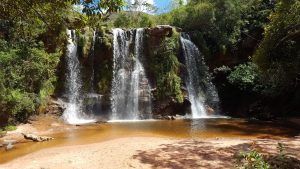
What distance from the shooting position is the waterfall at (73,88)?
2303 centimetres

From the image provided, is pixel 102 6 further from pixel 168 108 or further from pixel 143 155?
pixel 168 108

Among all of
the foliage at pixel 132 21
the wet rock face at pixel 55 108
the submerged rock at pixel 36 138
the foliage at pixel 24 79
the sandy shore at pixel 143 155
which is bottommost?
the sandy shore at pixel 143 155

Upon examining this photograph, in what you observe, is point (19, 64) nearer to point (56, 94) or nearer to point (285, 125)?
point (56, 94)

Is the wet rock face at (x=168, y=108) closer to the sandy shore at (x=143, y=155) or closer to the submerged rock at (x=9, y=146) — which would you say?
the sandy shore at (x=143, y=155)

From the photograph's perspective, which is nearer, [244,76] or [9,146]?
[9,146]

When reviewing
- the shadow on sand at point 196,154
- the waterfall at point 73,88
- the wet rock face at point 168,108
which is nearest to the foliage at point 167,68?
the wet rock face at point 168,108

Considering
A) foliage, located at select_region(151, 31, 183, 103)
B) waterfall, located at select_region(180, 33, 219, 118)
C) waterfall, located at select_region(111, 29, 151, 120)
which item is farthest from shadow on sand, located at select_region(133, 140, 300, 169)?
waterfall, located at select_region(180, 33, 219, 118)

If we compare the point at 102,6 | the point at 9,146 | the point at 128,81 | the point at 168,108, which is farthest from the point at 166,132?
the point at 102,6

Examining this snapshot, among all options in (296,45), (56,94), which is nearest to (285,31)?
(296,45)

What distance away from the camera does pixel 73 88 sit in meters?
24.1

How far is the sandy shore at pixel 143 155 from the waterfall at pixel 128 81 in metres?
11.0

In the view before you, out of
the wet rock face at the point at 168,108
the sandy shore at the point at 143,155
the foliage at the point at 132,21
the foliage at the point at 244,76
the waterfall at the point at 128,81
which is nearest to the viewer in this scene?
the sandy shore at the point at 143,155

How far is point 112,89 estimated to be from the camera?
2484 cm

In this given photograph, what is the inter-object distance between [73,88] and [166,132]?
9.23 m
